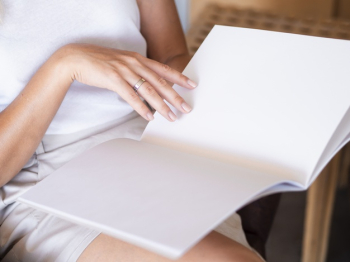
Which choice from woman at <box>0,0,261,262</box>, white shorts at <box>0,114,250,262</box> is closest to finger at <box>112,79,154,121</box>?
woman at <box>0,0,261,262</box>

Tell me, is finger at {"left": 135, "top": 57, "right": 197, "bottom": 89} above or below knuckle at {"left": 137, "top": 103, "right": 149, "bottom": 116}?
above

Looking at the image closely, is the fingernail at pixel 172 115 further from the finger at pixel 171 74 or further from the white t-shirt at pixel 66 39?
the white t-shirt at pixel 66 39

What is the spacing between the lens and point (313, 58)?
0.67 meters

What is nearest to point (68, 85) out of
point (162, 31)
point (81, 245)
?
point (81, 245)

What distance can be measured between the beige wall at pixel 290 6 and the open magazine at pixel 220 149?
1.05 metres

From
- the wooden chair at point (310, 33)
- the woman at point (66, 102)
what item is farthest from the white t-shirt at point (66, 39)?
the wooden chair at point (310, 33)

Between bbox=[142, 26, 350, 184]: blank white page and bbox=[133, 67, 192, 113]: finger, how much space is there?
0.02 metres

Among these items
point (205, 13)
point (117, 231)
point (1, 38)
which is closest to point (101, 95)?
point (1, 38)

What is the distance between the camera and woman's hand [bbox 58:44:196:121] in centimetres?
67

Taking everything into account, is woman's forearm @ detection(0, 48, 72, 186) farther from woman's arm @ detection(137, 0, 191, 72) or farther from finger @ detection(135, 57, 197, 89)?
woman's arm @ detection(137, 0, 191, 72)

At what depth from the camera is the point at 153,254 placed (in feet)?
2.09

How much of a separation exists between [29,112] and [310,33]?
2.79 ft

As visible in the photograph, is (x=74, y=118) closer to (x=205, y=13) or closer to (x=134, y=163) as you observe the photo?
(x=134, y=163)

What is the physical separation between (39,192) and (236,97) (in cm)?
27
